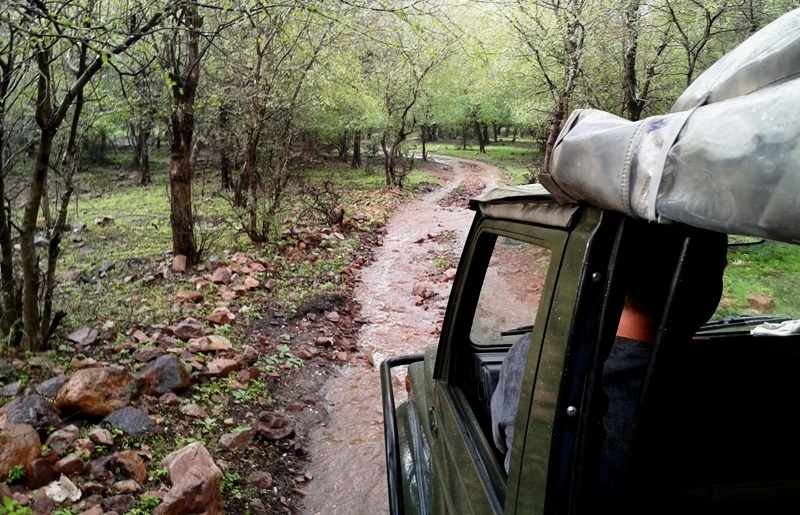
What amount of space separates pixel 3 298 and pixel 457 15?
39.1 feet

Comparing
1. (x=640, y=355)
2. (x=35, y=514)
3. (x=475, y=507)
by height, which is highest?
(x=640, y=355)

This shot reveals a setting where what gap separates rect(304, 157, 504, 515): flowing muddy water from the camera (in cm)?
392

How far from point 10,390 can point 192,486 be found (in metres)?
1.91

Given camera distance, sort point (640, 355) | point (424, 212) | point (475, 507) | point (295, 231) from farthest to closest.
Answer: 1. point (424, 212)
2. point (295, 231)
3. point (475, 507)
4. point (640, 355)

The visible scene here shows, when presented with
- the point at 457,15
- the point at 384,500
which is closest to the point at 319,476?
the point at 384,500

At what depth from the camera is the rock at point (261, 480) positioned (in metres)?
3.65

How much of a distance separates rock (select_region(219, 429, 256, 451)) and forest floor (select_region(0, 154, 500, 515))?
15mm

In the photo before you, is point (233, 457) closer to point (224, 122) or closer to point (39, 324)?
point (39, 324)

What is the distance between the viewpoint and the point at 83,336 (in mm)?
5199

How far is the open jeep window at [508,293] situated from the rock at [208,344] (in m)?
3.91

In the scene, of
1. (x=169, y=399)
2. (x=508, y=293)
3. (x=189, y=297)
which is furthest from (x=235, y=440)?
(x=189, y=297)

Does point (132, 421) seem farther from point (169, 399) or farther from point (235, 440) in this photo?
point (235, 440)

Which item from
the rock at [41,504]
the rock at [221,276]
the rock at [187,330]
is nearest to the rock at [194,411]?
the rock at [41,504]

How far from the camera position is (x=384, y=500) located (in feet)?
12.6
